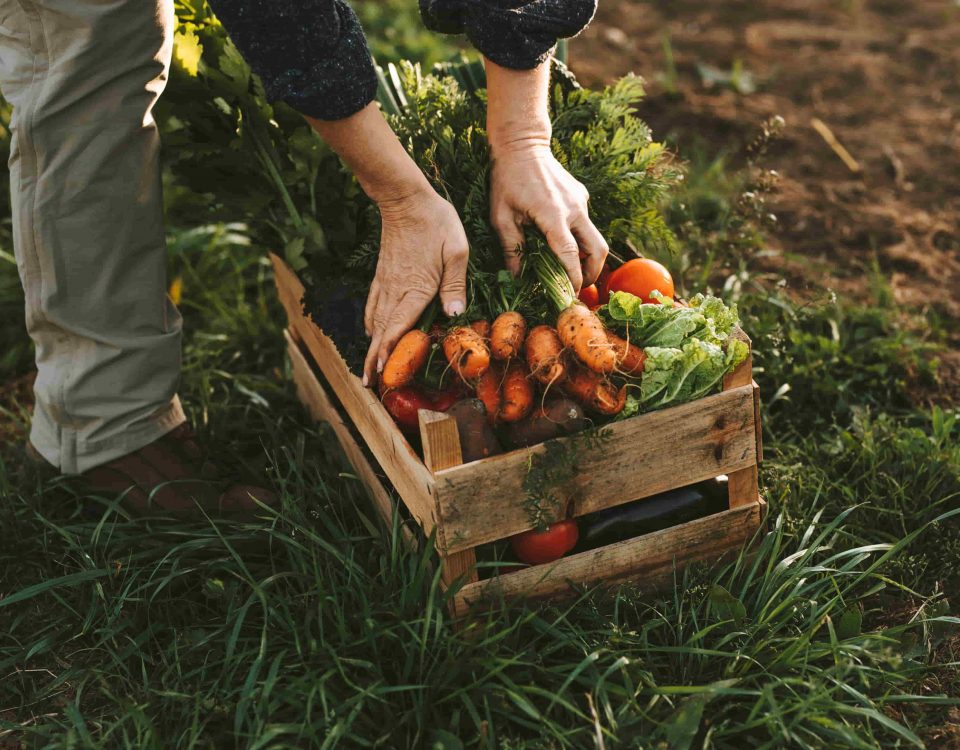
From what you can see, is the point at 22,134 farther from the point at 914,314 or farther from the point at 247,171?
the point at 914,314

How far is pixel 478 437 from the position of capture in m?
2.01

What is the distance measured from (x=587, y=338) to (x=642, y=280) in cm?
43

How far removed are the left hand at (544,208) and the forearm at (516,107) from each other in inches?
0.6

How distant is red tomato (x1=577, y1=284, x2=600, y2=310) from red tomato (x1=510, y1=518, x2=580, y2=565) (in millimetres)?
552

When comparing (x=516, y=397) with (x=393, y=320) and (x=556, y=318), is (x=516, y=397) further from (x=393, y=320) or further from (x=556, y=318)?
(x=393, y=320)

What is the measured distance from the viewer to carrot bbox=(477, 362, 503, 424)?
2086 millimetres

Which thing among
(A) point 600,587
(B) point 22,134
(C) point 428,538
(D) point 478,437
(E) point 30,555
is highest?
(B) point 22,134

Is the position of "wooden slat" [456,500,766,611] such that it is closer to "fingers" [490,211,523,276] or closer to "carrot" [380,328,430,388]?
"carrot" [380,328,430,388]

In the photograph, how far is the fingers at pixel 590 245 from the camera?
227 cm

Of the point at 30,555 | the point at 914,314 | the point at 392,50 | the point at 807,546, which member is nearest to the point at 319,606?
the point at 30,555

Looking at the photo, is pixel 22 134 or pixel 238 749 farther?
pixel 22 134

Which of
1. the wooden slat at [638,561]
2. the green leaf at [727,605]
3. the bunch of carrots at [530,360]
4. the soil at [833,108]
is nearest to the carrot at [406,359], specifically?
the bunch of carrots at [530,360]

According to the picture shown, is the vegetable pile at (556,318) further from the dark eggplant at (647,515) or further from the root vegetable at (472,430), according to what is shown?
the dark eggplant at (647,515)

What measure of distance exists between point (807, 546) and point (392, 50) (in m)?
3.01
